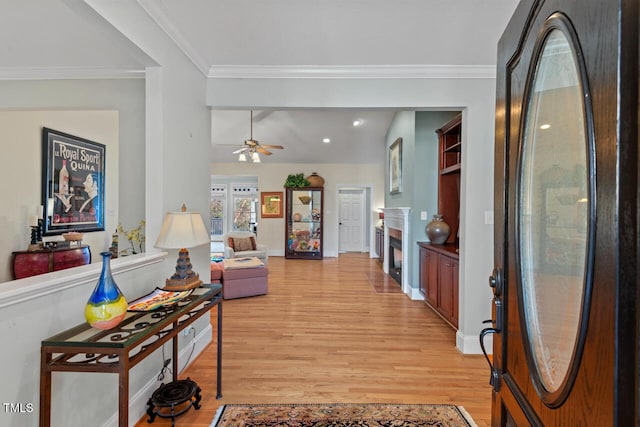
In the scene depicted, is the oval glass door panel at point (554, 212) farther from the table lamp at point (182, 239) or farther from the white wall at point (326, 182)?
the white wall at point (326, 182)

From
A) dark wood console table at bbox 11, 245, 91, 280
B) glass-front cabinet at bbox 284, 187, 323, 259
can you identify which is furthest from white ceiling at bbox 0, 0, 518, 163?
glass-front cabinet at bbox 284, 187, 323, 259

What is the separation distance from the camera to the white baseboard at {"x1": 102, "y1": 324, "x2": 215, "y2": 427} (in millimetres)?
1758

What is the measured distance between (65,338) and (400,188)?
176 inches

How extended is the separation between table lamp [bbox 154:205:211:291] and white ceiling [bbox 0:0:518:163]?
1090 mm

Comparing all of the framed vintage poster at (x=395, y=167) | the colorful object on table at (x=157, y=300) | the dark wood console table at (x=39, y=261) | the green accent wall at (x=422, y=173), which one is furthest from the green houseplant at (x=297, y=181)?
the colorful object on table at (x=157, y=300)

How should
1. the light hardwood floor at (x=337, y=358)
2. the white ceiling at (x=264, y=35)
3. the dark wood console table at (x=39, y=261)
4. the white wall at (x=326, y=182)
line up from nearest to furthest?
1. the white ceiling at (x=264, y=35)
2. the light hardwood floor at (x=337, y=358)
3. the dark wood console table at (x=39, y=261)
4. the white wall at (x=326, y=182)

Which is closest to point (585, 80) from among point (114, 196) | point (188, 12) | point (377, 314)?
point (188, 12)

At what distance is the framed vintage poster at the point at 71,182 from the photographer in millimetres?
3322

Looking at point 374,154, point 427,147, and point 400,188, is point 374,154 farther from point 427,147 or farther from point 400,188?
point 427,147

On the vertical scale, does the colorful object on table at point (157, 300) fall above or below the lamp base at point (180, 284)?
below

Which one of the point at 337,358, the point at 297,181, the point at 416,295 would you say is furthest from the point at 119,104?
the point at 297,181

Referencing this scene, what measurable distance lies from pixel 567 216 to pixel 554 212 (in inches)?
2.5

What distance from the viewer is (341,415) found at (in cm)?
185

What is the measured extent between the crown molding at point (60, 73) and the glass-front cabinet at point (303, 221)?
535 centimetres
